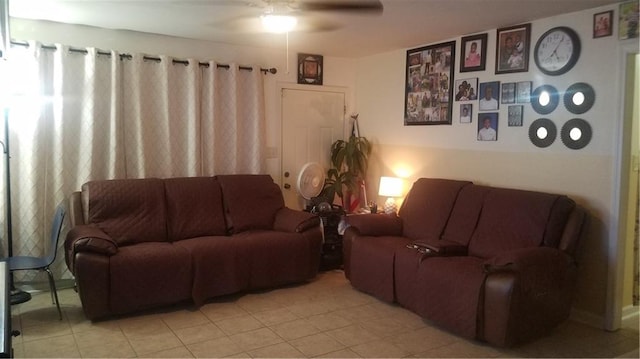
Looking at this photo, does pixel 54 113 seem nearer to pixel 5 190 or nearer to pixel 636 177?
pixel 5 190

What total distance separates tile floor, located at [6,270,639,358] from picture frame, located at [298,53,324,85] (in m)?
2.61

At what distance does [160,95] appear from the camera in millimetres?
4520

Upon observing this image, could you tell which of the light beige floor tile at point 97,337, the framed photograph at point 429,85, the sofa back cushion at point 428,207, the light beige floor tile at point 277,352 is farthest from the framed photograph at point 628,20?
the light beige floor tile at point 97,337

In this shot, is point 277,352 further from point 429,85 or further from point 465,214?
point 429,85

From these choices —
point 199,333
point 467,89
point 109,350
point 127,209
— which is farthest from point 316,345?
point 467,89

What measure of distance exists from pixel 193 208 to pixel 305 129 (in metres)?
1.73

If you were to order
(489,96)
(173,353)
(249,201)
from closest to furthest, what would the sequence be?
1. (173,353)
2. (489,96)
3. (249,201)

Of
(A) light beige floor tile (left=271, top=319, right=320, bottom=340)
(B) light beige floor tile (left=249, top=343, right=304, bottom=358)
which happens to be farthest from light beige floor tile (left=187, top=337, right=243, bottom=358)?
(A) light beige floor tile (left=271, top=319, right=320, bottom=340)

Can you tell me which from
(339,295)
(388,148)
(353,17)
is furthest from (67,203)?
(388,148)

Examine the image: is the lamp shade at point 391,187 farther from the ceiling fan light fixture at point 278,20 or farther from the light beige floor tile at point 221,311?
the ceiling fan light fixture at point 278,20

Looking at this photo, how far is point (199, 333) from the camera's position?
3.29m

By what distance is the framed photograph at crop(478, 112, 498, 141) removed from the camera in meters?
4.14

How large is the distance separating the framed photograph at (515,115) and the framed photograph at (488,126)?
14 centimetres

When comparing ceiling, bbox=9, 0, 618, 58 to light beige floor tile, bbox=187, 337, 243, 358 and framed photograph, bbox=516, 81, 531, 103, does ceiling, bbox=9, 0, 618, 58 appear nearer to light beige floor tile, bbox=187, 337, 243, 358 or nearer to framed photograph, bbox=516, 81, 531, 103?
framed photograph, bbox=516, 81, 531, 103
